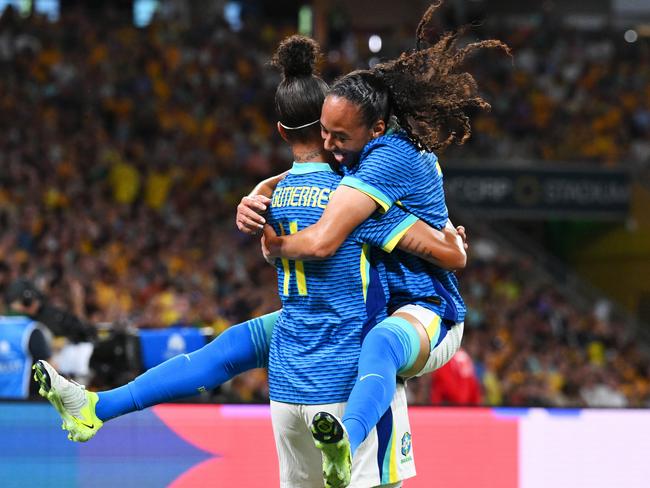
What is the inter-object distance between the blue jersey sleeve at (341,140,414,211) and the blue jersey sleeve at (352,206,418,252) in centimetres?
4

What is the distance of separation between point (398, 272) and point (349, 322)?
0.25m

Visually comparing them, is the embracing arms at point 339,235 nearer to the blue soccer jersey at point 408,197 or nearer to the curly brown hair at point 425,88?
the blue soccer jersey at point 408,197

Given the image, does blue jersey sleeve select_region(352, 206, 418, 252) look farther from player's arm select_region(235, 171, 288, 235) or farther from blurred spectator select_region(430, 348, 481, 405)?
blurred spectator select_region(430, 348, 481, 405)

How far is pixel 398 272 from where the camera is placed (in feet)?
10.7

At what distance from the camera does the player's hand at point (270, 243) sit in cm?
314

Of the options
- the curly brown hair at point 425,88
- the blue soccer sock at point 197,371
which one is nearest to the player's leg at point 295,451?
the blue soccer sock at point 197,371

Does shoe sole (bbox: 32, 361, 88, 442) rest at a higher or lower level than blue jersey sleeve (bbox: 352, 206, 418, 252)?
lower

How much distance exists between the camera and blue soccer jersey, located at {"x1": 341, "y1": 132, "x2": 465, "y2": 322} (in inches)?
123

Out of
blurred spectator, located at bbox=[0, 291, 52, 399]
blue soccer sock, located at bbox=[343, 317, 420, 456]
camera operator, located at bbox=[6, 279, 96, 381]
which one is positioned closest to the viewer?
blue soccer sock, located at bbox=[343, 317, 420, 456]

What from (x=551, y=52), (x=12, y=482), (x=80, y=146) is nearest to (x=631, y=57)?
(x=551, y=52)

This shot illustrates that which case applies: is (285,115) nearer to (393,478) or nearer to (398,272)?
(398,272)

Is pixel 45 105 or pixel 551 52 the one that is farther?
pixel 551 52

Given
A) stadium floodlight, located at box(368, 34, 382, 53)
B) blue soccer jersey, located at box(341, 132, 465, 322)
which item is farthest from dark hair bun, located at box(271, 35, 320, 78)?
stadium floodlight, located at box(368, 34, 382, 53)

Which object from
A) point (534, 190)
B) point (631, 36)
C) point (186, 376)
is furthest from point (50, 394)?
point (631, 36)
